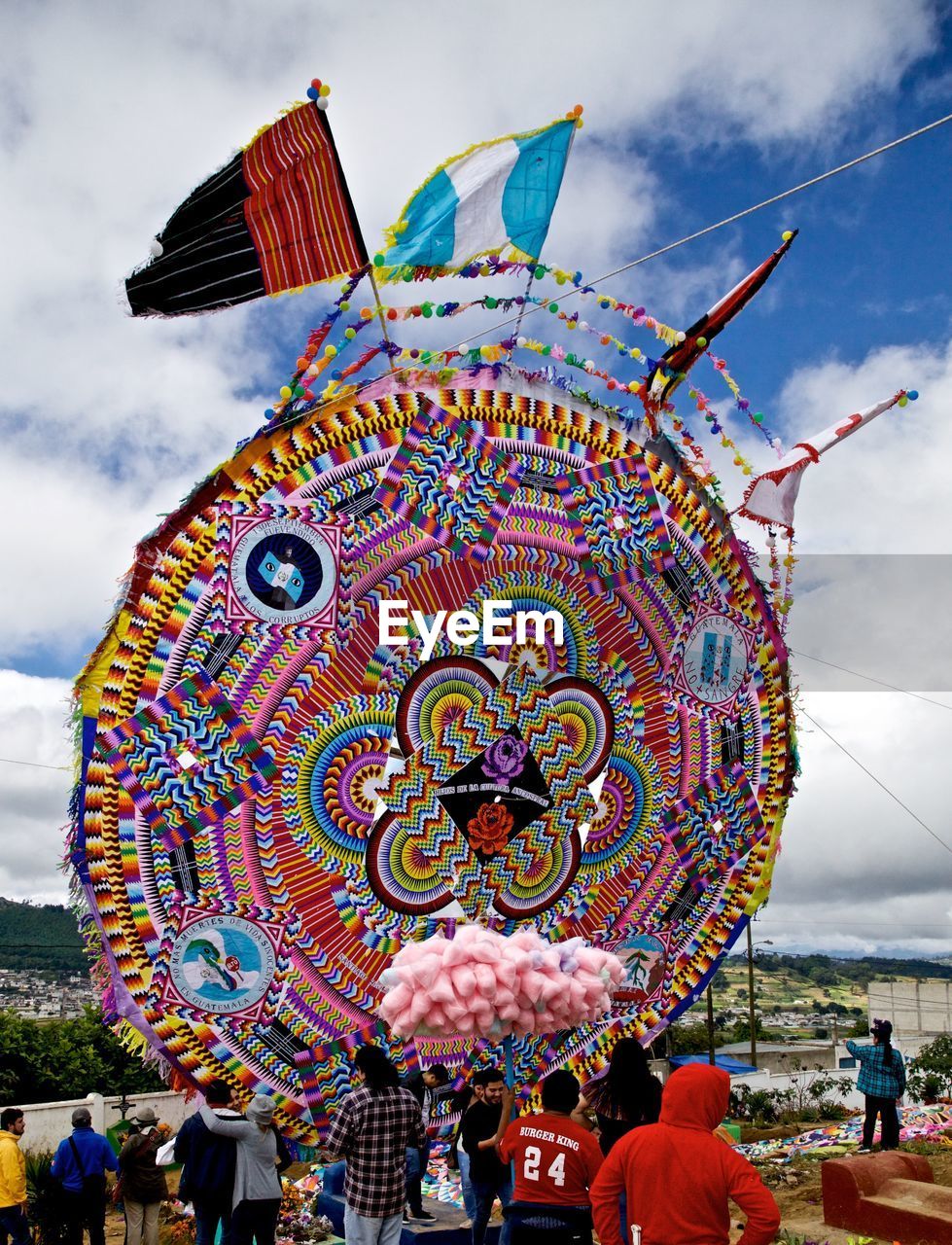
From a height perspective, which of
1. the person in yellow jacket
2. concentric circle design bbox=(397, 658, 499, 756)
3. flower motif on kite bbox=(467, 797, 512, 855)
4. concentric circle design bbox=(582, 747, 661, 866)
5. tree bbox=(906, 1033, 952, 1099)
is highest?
concentric circle design bbox=(397, 658, 499, 756)

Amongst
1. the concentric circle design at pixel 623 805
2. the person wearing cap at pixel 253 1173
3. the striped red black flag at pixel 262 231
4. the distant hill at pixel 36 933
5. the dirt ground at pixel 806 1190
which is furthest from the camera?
the distant hill at pixel 36 933

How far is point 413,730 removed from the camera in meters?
7.68

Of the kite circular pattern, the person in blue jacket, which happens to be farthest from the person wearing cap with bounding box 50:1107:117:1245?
the person in blue jacket

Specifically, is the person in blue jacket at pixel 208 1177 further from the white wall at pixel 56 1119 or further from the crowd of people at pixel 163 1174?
the white wall at pixel 56 1119

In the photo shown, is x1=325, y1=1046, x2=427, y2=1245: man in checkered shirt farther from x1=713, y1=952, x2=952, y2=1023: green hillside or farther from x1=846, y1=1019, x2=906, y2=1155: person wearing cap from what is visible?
x1=713, y1=952, x2=952, y2=1023: green hillside

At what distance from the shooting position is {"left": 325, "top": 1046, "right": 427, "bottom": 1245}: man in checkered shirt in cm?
472

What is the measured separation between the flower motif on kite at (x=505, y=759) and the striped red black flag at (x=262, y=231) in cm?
324

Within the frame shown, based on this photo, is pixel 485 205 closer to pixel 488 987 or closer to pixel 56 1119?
pixel 488 987

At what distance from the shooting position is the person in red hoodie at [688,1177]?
313 centimetres

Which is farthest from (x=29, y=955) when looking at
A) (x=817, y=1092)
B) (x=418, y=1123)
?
(x=418, y=1123)

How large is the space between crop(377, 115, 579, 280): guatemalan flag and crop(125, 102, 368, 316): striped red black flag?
46 cm

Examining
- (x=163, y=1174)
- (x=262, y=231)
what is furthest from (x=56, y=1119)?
(x=262, y=231)

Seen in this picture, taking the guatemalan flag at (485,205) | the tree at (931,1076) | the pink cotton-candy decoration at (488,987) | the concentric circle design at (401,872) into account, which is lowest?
the tree at (931,1076)

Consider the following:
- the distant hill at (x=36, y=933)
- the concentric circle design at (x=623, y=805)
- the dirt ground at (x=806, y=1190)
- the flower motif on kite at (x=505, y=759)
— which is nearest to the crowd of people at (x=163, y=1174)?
the flower motif on kite at (x=505, y=759)
